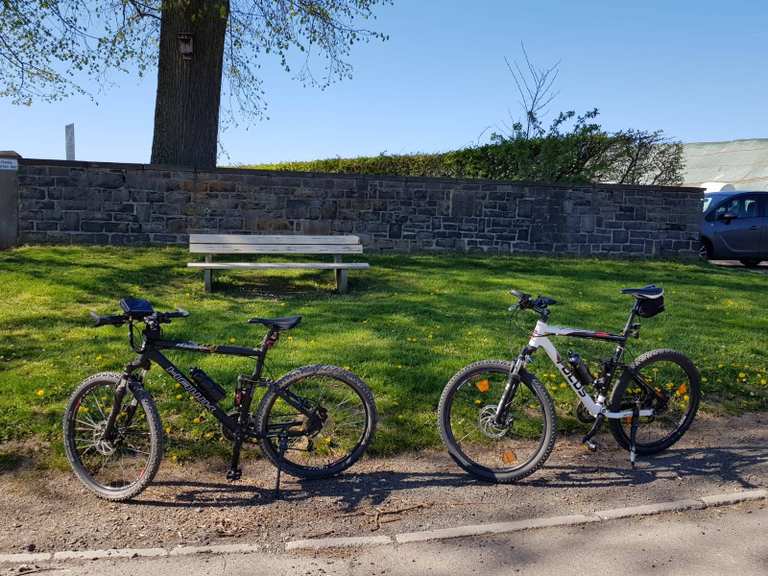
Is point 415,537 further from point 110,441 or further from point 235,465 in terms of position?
point 110,441

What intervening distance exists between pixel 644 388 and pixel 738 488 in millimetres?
784

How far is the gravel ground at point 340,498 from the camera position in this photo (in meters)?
3.61

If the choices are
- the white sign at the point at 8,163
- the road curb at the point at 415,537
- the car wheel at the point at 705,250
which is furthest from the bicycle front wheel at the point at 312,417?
the car wheel at the point at 705,250

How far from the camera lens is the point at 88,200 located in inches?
488

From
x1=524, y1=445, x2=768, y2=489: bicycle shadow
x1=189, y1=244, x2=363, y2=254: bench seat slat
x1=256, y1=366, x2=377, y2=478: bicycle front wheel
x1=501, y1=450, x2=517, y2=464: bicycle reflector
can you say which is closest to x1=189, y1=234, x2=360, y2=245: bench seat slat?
x1=189, y1=244, x2=363, y2=254: bench seat slat

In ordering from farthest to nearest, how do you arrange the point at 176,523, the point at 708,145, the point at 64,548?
the point at 708,145 < the point at 176,523 < the point at 64,548

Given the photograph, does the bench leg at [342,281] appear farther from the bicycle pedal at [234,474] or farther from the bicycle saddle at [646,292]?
the bicycle pedal at [234,474]

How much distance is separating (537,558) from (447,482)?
0.97 m

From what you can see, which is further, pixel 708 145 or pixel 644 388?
pixel 708 145

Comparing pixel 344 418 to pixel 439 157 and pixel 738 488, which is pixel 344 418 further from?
pixel 439 157

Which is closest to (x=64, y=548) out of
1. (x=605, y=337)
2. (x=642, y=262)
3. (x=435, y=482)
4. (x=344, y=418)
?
(x=344, y=418)

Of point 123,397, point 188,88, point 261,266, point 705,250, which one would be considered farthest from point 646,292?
point 705,250

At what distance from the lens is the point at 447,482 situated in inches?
168

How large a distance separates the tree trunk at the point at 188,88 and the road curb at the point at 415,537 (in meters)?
10.1
